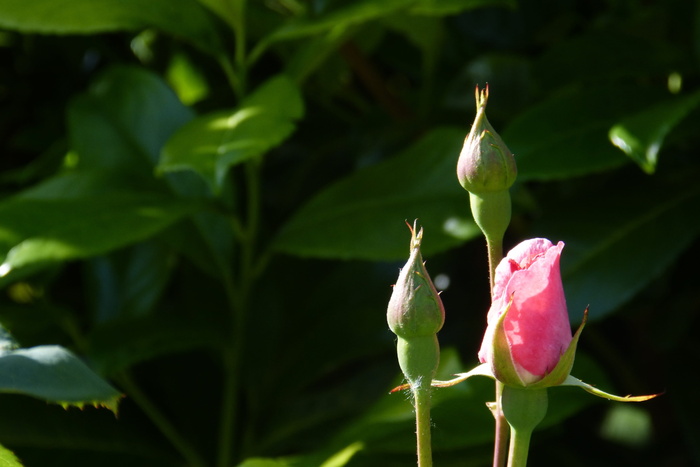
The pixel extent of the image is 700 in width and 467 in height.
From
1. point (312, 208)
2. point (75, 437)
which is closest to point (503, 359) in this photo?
point (312, 208)

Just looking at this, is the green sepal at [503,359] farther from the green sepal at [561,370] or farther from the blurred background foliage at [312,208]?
the blurred background foliage at [312,208]

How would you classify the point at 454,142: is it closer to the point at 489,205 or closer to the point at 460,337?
the point at 460,337

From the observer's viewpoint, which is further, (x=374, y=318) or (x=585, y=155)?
(x=374, y=318)

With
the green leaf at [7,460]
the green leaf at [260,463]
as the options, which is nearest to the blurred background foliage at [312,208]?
the green leaf at [260,463]

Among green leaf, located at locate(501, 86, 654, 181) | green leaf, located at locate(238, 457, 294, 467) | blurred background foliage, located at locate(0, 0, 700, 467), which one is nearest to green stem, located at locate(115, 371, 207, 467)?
blurred background foliage, located at locate(0, 0, 700, 467)

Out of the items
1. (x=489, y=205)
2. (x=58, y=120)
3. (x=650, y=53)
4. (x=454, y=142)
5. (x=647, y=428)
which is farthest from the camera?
(x=647, y=428)

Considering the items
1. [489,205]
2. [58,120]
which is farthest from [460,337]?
[489,205]
